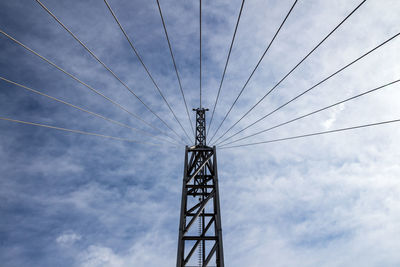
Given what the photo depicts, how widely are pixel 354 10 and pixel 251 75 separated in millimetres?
4422

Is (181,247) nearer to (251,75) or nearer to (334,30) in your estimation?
(251,75)

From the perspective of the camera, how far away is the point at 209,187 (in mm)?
11414

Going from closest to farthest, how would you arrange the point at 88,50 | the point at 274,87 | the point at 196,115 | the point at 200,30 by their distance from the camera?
the point at 88,50
the point at 200,30
the point at 274,87
the point at 196,115

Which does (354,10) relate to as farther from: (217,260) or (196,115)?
Result: (196,115)

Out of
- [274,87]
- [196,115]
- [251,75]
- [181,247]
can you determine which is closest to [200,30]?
[251,75]

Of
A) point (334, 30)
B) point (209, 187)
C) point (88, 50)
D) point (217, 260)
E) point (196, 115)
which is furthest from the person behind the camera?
point (196, 115)

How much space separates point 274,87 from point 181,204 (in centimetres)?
607

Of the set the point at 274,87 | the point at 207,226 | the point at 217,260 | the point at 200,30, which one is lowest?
the point at 217,260

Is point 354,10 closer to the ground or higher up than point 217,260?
higher up

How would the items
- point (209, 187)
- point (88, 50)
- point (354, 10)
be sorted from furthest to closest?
point (209, 187)
point (88, 50)
point (354, 10)

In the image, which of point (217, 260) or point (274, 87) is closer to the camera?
point (217, 260)

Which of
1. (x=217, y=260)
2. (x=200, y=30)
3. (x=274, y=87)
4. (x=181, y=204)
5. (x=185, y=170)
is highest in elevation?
(x=200, y=30)

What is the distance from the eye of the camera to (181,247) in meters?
9.02

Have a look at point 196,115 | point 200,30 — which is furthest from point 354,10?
point 196,115
